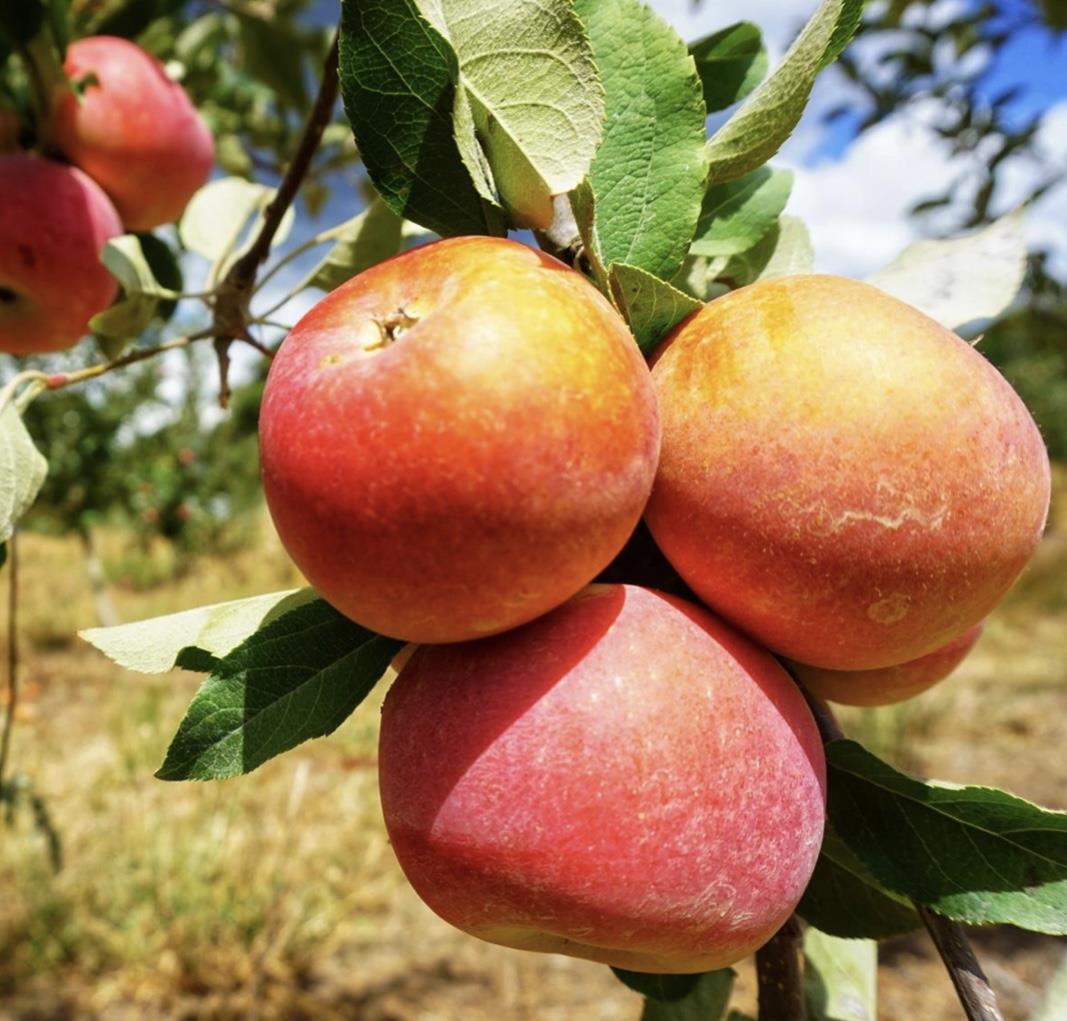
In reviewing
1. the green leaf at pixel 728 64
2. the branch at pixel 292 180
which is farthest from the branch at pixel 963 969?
the branch at pixel 292 180

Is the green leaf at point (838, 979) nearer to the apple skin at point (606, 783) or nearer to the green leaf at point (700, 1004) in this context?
the green leaf at point (700, 1004)

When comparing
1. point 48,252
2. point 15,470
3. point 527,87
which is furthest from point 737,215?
point 48,252

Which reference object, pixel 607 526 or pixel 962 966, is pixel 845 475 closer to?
pixel 607 526

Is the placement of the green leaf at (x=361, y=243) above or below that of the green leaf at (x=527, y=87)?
below

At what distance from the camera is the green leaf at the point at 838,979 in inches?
27.8

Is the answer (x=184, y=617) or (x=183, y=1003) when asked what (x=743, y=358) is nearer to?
(x=184, y=617)

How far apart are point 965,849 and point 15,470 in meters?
0.62

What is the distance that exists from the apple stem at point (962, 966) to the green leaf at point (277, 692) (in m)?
0.23

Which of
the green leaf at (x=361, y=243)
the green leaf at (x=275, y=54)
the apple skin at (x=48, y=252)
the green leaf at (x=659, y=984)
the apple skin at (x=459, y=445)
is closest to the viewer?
the apple skin at (x=459, y=445)

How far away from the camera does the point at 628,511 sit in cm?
41

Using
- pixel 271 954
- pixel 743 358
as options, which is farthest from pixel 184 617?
pixel 271 954

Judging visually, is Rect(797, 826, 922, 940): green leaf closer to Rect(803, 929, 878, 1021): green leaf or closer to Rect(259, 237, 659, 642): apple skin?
Rect(803, 929, 878, 1021): green leaf

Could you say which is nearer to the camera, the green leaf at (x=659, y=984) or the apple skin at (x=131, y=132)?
the green leaf at (x=659, y=984)

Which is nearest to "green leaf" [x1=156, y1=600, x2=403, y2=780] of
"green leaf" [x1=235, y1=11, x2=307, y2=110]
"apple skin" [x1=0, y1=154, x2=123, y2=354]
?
"apple skin" [x1=0, y1=154, x2=123, y2=354]
